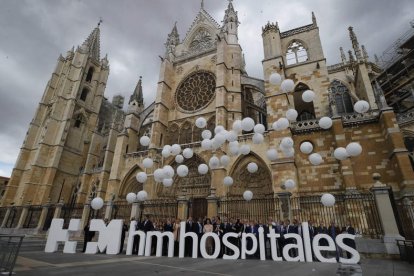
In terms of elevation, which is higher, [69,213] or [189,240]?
[69,213]

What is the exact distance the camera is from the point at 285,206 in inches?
408

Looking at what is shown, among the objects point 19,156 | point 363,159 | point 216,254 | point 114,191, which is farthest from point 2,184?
point 363,159

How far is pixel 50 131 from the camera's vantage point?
82.3ft

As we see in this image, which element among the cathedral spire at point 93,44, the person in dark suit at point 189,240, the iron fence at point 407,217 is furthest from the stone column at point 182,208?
the cathedral spire at point 93,44

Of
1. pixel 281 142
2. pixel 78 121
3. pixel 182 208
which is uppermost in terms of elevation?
pixel 78 121

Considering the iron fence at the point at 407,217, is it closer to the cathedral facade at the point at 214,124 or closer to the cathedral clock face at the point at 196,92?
the cathedral facade at the point at 214,124

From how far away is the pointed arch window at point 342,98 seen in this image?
57.2ft

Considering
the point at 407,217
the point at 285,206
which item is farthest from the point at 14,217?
the point at 407,217

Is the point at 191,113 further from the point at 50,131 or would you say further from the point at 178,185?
the point at 50,131

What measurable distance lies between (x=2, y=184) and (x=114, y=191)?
46412 millimetres

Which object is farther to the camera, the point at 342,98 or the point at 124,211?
the point at 342,98

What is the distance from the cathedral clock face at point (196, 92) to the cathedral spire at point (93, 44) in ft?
61.2

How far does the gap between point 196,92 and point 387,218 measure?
1615 cm

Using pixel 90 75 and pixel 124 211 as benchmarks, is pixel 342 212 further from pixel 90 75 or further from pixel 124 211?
pixel 90 75
